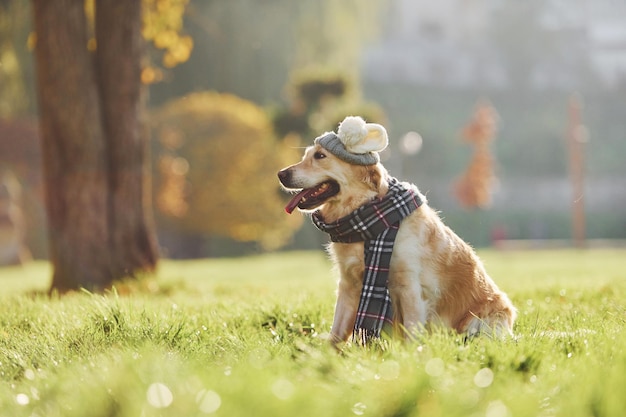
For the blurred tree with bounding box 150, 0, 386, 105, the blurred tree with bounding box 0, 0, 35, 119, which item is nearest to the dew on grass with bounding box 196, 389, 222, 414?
the blurred tree with bounding box 0, 0, 35, 119

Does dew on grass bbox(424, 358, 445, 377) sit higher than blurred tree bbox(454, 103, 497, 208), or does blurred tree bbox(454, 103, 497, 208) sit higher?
dew on grass bbox(424, 358, 445, 377)

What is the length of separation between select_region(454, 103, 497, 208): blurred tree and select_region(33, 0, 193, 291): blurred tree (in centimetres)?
3029

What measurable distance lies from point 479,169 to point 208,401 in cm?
3630

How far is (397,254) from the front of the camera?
4.09m

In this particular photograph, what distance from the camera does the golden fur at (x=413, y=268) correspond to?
4.10 m

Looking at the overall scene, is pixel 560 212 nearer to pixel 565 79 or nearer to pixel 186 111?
pixel 565 79

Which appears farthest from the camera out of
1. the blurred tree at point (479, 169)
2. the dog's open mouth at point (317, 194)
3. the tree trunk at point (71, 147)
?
the blurred tree at point (479, 169)

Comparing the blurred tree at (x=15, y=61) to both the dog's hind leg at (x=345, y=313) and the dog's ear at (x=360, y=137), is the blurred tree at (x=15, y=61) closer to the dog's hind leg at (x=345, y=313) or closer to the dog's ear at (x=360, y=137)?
the dog's ear at (x=360, y=137)

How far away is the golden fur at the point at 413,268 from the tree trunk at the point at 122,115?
473 centimetres

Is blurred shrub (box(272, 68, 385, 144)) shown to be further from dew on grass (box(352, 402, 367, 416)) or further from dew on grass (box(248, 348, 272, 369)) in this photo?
dew on grass (box(352, 402, 367, 416))

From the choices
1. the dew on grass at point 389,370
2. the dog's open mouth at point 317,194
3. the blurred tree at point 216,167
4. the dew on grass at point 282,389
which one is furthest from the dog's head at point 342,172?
the blurred tree at point 216,167

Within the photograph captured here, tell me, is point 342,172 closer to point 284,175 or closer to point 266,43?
point 284,175

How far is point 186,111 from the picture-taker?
1038 inches

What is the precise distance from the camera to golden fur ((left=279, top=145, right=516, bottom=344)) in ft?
13.5
